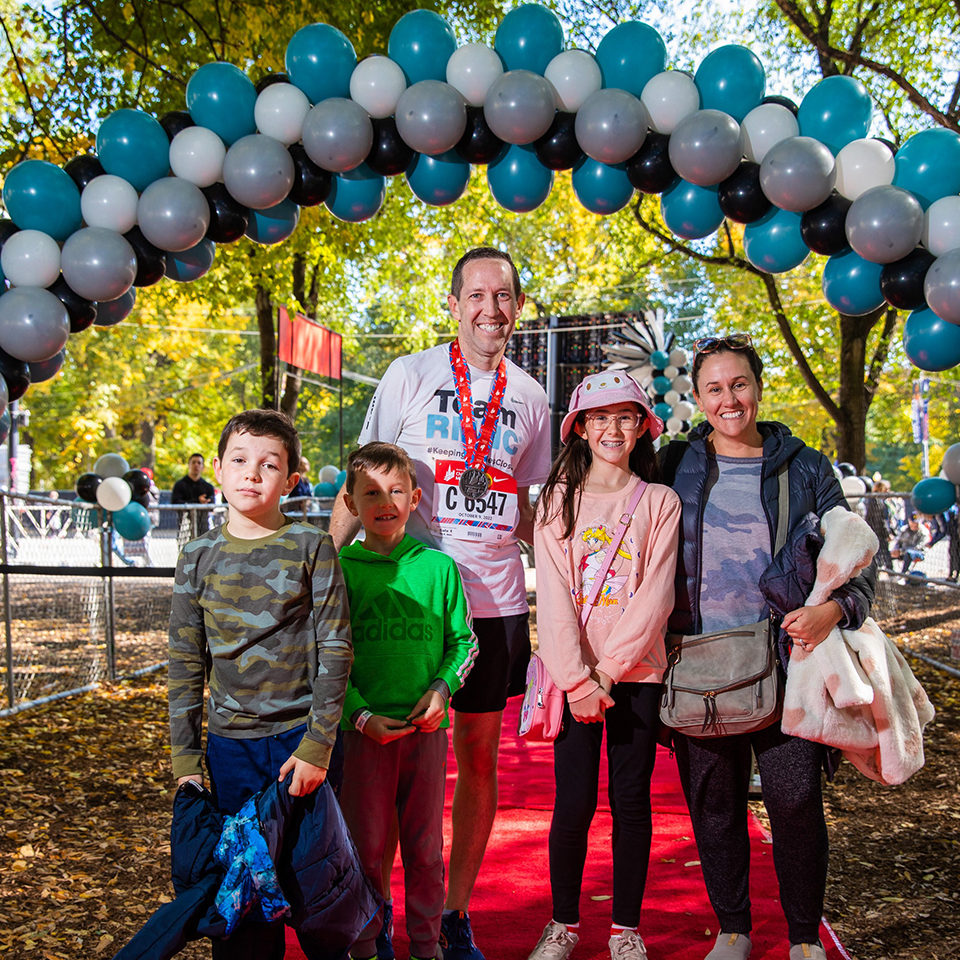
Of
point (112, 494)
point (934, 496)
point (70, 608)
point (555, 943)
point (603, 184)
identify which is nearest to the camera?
point (555, 943)

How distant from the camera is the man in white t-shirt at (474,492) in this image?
3.09 m

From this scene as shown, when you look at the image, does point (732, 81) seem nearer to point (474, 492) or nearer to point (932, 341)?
point (932, 341)

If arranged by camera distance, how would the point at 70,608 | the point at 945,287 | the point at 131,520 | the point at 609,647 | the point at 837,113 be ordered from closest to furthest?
the point at 609,647 < the point at 945,287 < the point at 837,113 < the point at 131,520 < the point at 70,608

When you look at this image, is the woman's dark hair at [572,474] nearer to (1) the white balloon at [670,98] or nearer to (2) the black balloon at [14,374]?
(1) the white balloon at [670,98]

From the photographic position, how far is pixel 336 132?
3961 millimetres

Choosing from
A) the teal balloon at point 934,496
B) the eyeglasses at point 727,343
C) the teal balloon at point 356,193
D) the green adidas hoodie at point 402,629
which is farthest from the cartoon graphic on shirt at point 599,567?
the teal balloon at point 934,496

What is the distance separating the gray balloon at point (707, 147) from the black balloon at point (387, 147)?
124 centimetres

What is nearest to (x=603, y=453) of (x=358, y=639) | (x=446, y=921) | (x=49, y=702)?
(x=358, y=639)

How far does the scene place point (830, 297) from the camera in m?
4.02

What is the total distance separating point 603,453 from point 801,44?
1233cm

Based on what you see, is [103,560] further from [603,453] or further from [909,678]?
[909,678]

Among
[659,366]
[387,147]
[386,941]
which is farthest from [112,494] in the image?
[659,366]

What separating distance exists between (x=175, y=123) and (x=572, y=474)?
266 cm

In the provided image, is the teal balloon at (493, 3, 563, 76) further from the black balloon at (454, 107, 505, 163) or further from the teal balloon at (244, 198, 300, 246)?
the teal balloon at (244, 198, 300, 246)
